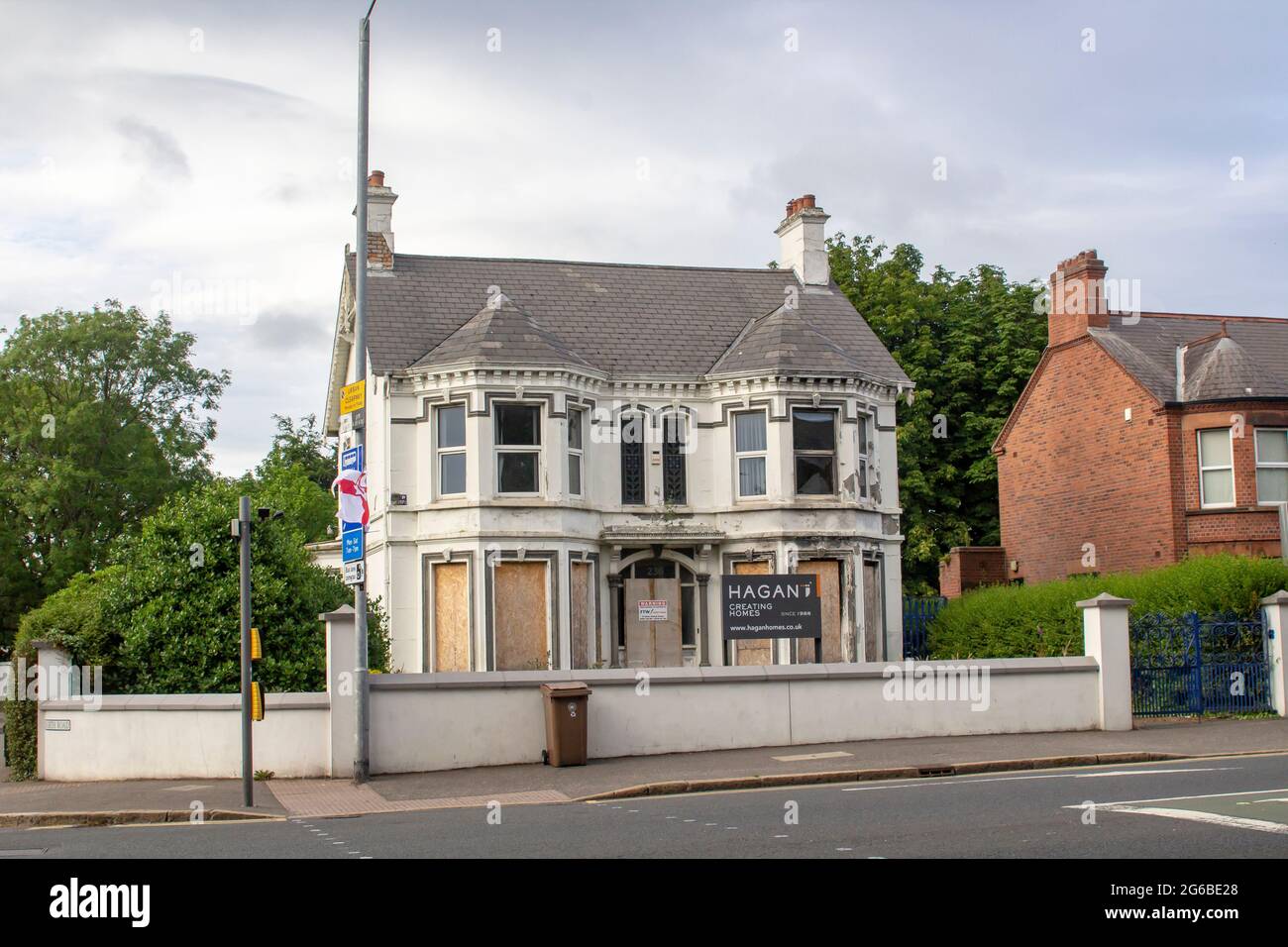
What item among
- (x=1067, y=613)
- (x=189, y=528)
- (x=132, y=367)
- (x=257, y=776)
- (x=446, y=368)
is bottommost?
(x=257, y=776)

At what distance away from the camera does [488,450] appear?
26.0 m

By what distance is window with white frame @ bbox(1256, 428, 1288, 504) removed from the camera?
96.9 ft

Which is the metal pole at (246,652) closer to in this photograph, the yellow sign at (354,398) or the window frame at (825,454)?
the yellow sign at (354,398)

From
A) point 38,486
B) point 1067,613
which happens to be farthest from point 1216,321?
point 38,486

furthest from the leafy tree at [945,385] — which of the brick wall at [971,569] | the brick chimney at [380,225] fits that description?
the brick chimney at [380,225]

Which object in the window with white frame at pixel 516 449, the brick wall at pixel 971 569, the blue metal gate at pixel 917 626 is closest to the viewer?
the window with white frame at pixel 516 449

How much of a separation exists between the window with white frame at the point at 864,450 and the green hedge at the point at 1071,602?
349 centimetres

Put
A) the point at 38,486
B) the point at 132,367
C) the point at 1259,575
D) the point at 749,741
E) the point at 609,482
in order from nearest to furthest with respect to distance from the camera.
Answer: the point at 749,741 → the point at 1259,575 → the point at 609,482 → the point at 38,486 → the point at 132,367

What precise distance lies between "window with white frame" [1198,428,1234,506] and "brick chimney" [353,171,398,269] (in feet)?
59.2

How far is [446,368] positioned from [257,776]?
1035 cm

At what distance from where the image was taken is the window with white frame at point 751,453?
1093 inches

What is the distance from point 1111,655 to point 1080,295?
1490 centimetres

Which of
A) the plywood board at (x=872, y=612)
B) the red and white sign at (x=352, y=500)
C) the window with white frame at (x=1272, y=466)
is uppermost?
the window with white frame at (x=1272, y=466)
